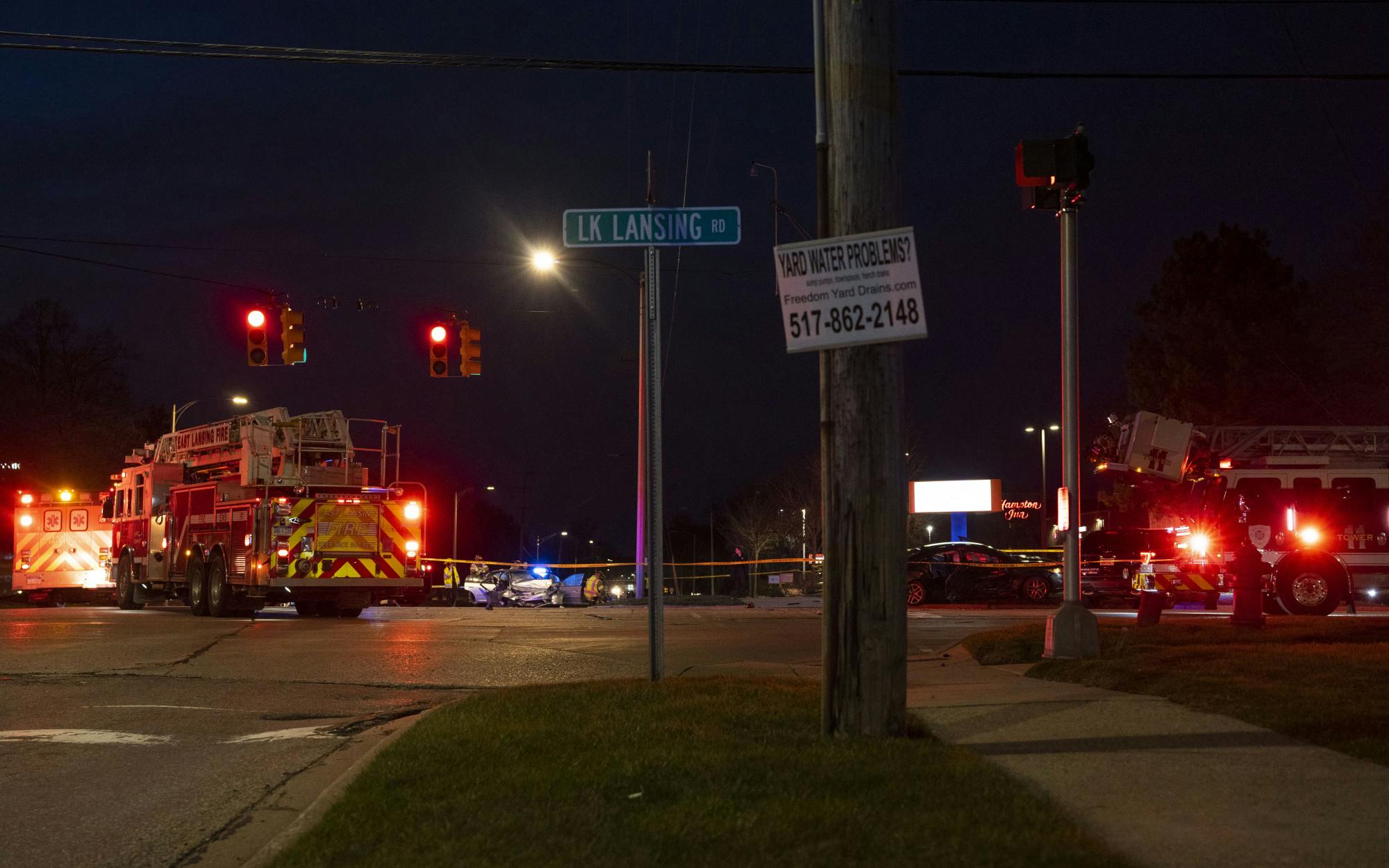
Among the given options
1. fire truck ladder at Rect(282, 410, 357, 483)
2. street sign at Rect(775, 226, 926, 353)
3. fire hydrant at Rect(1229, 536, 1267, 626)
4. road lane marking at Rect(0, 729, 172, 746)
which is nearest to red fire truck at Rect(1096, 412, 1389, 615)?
fire hydrant at Rect(1229, 536, 1267, 626)

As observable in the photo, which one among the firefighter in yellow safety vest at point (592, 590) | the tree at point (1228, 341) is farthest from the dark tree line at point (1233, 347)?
the firefighter in yellow safety vest at point (592, 590)

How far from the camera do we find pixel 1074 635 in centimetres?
1236

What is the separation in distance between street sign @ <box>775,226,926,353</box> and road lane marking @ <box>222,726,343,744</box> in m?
4.84

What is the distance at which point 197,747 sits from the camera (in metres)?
9.23

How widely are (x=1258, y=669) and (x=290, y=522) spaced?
1625cm

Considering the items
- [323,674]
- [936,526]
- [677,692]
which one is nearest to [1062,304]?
[677,692]

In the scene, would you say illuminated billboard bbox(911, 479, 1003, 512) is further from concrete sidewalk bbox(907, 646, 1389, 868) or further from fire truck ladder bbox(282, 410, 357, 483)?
concrete sidewalk bbox(907, 646, 1389, 868)

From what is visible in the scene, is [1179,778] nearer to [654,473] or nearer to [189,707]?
[654,473]

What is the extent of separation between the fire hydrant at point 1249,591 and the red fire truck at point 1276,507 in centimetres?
402

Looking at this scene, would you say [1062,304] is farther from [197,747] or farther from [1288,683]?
[197,747]

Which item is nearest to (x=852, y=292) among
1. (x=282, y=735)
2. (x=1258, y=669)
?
(x=282, y=735)

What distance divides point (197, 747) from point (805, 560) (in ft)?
110

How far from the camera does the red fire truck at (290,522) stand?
2247cm

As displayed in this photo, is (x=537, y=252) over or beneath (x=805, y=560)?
over
